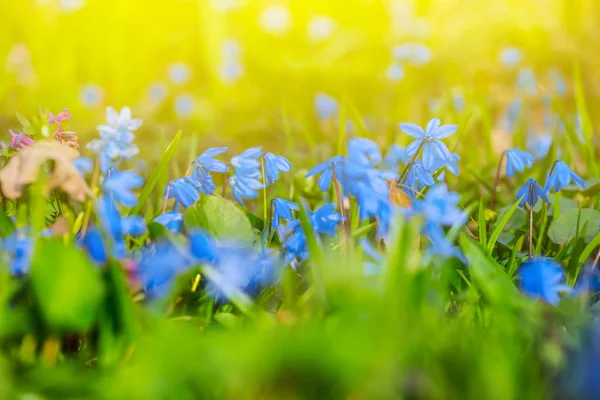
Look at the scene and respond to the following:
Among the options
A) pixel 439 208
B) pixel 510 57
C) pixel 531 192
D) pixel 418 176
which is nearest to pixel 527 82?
pixel 510 57

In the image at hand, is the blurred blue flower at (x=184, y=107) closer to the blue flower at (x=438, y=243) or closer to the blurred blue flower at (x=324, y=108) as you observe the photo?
the blurred blue flower at (x=324, y=108)

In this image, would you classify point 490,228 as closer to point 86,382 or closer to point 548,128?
point 86,382

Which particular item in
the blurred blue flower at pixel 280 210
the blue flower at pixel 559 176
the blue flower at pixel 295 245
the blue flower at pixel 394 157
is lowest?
the blue flower at pixel 394 157

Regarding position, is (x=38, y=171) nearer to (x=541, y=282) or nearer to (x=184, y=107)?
(x=541, y=282)

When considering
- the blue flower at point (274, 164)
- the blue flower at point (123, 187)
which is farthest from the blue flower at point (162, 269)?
the blue flower at point (274, 164)

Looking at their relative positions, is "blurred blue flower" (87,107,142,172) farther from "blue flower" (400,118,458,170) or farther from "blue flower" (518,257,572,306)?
"blue flower" (518,257,572,306)

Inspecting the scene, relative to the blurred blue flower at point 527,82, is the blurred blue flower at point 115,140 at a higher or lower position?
higher
